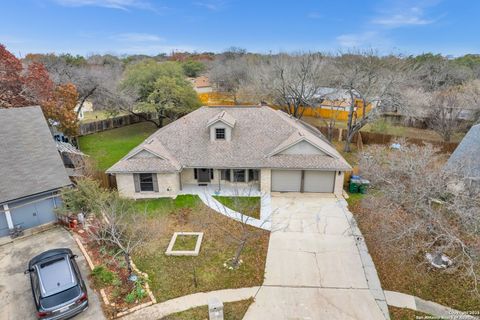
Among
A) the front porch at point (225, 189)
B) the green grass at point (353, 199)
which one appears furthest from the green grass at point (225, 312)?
the green grass at point (353, 199)

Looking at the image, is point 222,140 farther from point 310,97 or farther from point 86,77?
point 86,77

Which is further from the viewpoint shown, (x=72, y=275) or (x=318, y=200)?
(x=318, y=200)

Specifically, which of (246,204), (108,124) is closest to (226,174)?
(246,204)

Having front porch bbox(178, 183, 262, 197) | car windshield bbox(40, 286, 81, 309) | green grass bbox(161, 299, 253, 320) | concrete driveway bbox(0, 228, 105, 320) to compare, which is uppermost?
car windshield bbox(40, 286, 81, 309)

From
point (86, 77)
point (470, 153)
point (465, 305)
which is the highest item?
point (86, 77)

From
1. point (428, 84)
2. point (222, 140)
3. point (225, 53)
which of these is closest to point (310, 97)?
point (222, 140)

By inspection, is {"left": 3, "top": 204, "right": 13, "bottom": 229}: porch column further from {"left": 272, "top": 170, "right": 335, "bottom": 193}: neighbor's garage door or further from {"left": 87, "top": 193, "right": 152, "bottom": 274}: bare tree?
{"left": 272, "top": 170, "right": 335, "bottom": 193}: neighbor's garage door

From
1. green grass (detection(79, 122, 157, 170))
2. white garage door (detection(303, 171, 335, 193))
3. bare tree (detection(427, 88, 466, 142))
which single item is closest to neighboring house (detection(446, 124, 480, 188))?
white garage door (detection(303, 171, 335, 193))
